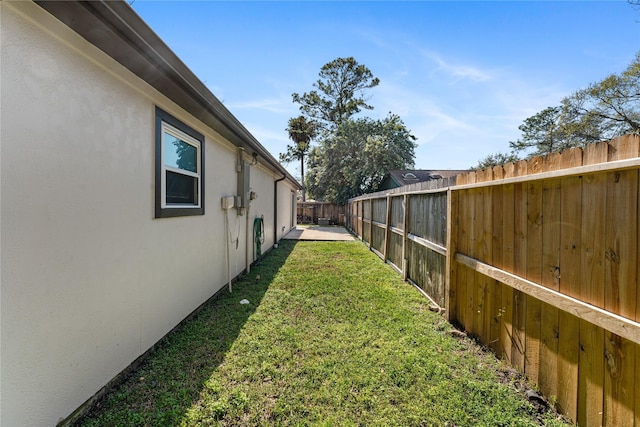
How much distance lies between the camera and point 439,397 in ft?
7.06

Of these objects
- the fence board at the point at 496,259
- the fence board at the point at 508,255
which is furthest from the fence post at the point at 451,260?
the fence board at the point at 508,255

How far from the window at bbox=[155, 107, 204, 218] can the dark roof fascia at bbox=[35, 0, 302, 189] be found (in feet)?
1.03

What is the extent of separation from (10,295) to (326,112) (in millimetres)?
26646

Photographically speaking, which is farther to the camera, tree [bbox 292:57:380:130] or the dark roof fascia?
tree [bbox 292:57:380:130]

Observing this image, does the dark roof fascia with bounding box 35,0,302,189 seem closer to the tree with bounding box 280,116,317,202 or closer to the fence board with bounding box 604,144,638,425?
the fence board with bounding box 604,144,638,425

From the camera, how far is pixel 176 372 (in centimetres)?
247

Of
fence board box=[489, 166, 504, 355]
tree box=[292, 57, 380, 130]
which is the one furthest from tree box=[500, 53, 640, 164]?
fence board box=[489, 166, 504, 355]

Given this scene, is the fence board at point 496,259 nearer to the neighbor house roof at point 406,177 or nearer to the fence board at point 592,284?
the fence board at point 592,284

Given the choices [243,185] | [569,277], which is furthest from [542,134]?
[569,277]

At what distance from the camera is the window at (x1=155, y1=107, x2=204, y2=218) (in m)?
2.97

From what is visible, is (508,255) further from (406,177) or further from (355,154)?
(355,154)

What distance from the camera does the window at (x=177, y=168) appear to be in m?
2.97

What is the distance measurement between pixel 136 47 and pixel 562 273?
3565 millimetres

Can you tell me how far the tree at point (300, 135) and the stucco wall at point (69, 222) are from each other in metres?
23.7
